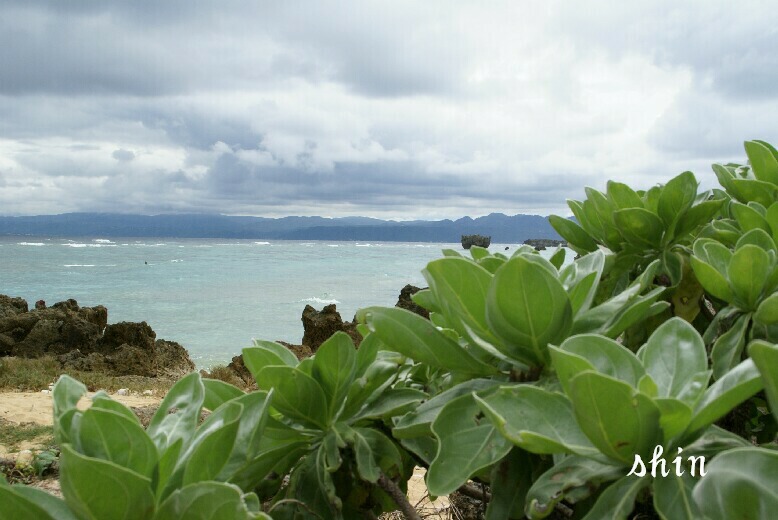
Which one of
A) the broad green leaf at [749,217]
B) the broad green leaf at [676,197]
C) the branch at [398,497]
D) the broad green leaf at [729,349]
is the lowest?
the branch at [398,497]

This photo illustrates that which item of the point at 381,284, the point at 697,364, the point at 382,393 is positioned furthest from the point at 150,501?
the point at 381,284

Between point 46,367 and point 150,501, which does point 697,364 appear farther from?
point 46,367

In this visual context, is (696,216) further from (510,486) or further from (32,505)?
(32,505)

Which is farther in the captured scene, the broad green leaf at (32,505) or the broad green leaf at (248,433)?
the broad green leaf at (248,433)

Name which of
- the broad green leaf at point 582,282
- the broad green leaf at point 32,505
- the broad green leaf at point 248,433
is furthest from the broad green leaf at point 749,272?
the broad green leaf at point 32,505

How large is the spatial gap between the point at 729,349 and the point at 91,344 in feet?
43.8

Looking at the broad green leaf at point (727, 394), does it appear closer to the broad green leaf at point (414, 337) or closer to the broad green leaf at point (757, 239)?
the broad green leaf at point (414, 337)

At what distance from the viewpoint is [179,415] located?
861mm

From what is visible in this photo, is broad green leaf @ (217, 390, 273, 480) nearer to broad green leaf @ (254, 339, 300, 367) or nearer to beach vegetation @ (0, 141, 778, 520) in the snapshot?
beach vegetation @ (0, 141, 778, 520)

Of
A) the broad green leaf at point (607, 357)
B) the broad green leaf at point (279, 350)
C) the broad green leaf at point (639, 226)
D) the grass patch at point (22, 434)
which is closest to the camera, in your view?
the broad green leaf at point (607, 357)

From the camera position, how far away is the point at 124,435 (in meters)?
0.70

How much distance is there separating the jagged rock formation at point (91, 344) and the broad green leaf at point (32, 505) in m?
11.8

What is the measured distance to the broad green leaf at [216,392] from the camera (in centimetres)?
100

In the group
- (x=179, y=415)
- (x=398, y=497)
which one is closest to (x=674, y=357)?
(x=398, y=497)
